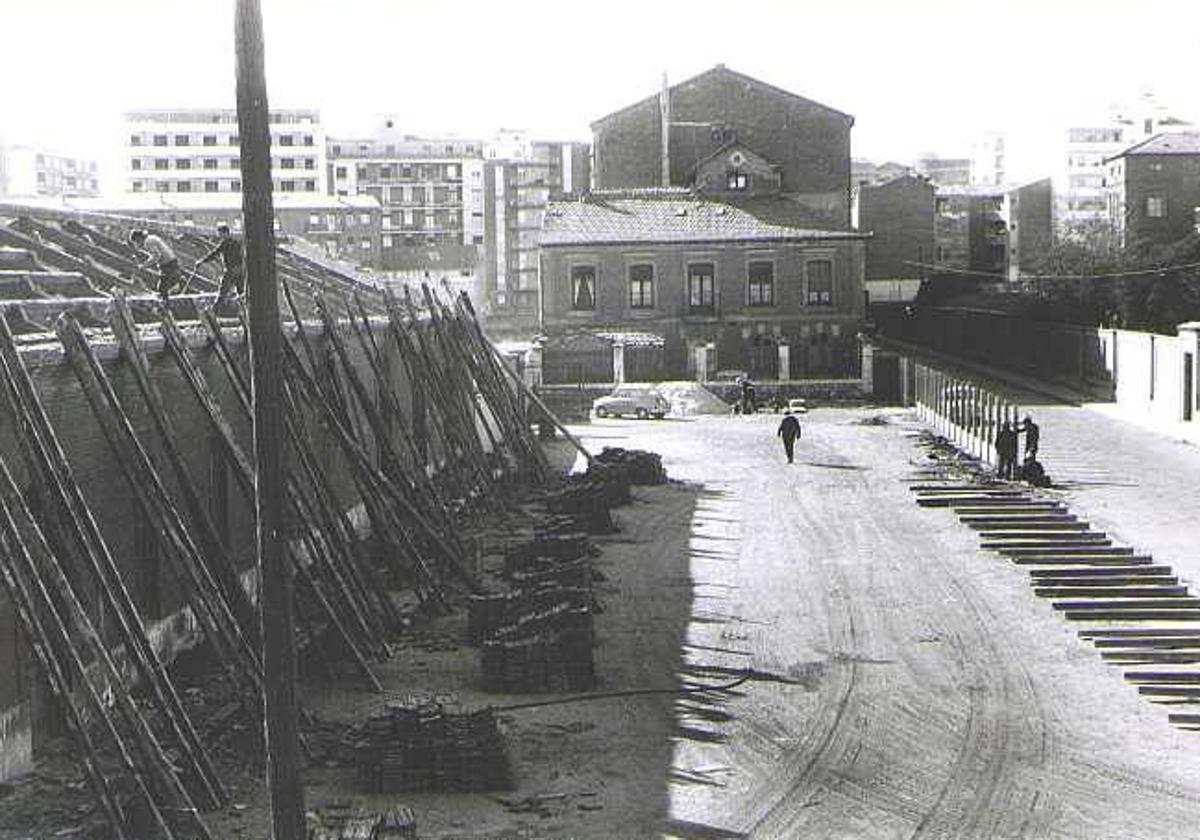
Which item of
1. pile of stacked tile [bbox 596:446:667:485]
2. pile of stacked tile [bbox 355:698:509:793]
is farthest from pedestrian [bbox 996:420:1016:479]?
pile of stacked tile [bbox 355:698:509:793]

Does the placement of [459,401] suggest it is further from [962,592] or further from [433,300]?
[962,592]

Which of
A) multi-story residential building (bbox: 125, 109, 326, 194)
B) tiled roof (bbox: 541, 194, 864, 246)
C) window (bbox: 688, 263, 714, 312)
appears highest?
multi-story residential building (bbox: 125, 109, 326, 194)

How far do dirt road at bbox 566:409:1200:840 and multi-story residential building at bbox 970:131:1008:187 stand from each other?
132m

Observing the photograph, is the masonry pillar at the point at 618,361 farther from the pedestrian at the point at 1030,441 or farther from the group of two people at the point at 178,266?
the group of two people at the point at 178,266

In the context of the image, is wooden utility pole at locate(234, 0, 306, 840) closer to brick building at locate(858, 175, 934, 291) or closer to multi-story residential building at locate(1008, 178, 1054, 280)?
brick building at locate(858, 175, 934, 291)

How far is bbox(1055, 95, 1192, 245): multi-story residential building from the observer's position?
12500cm

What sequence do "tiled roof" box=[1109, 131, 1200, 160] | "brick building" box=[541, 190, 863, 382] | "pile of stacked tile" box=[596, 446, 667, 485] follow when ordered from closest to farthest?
"pile of stacked tile" box=[596, 446, 667, 485] → "brick building" box=[541, 190, 863, 382] → "tiled roof" box=[1109, 131, 1200, 160]

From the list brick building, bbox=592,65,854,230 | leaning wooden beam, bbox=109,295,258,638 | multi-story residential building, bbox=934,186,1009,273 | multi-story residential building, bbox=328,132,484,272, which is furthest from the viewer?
multi-story residential building, bbox=328,132,484,272

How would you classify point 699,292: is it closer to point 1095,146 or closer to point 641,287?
point 641,287

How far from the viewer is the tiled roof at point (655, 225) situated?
200 feet

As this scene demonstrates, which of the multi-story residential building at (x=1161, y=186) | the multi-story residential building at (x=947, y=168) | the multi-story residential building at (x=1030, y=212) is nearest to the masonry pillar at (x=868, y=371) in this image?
the multi-story residential building at (x=1161, y=186)

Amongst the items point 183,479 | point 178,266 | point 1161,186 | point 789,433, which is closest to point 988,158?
point 1161,186

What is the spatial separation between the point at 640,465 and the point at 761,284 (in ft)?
83.7

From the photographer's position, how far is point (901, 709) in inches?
687
